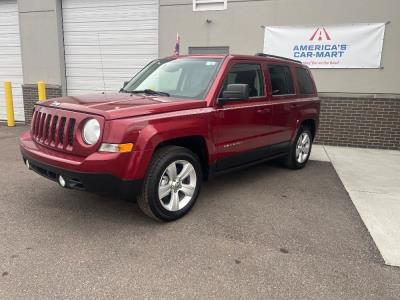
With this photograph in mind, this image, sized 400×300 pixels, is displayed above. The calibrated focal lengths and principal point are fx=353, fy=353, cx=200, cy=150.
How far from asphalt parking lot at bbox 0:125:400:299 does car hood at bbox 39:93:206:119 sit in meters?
1.21

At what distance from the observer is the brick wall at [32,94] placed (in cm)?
1083

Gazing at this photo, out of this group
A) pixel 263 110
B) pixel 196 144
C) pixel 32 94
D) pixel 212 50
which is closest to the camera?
pixel 196 144

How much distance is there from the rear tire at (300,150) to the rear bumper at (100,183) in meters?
3.50

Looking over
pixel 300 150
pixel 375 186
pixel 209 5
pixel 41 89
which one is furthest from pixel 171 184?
pixel 41 89

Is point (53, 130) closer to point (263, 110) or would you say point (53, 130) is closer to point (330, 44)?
point (263, 110)

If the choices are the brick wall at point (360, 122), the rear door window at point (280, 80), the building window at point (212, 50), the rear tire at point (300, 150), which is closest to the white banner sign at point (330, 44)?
the brick wall at point (360, 122)

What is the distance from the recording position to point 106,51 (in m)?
10.4

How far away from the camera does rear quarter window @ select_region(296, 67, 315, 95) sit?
6089 mm

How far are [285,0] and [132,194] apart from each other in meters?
7.07

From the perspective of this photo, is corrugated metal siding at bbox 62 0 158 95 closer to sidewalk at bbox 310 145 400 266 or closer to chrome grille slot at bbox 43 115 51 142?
sidewalk at bbox 310 145 400 266

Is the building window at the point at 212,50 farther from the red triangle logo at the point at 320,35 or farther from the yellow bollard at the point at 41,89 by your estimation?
the yellow bollard at the point at 41,89

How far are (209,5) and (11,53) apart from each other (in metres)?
6.76

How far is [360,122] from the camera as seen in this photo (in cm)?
866

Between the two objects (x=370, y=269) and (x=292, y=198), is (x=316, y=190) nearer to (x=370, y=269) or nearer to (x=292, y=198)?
(x=292, y=198)
